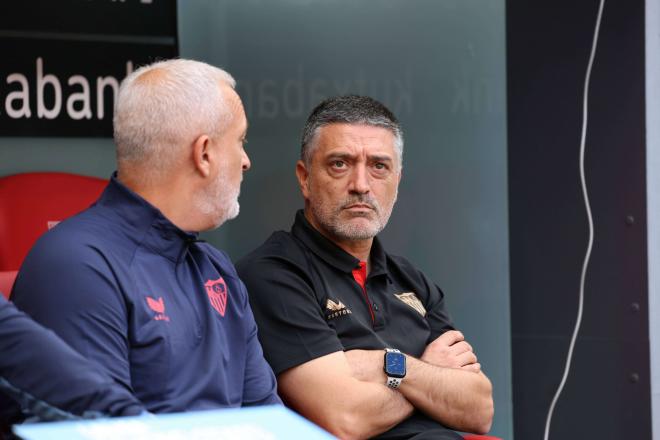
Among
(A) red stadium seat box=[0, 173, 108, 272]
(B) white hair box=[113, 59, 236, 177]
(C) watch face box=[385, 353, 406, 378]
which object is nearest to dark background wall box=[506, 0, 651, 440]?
(C) watch face box=[385, 353, 406, 378]

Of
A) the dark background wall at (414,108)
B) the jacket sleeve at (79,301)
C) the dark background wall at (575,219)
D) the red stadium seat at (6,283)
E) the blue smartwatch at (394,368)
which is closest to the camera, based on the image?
the jacket sleeve at (79,301)

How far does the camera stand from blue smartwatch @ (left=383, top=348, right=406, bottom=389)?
9.51 ft

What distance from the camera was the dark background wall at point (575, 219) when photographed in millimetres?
4023

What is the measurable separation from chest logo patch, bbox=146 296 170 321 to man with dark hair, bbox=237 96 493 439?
2.41 ft

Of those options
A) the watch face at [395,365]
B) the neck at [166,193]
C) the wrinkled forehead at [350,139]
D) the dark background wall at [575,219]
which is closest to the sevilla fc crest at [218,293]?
the neck at [166,193]

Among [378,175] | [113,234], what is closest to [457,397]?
[378,175]

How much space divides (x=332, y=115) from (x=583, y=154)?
133 cm

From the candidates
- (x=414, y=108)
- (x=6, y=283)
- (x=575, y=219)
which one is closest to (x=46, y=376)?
(x=6, y=283)

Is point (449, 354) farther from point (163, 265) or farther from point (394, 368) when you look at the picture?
point (163, 265)

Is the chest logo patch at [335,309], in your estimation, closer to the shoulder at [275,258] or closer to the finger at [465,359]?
the shoulder at [275,258]

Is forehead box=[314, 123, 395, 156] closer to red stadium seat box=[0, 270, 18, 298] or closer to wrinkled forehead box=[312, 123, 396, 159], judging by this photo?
wrinkled forehead box=[312, 123, 396, 159]

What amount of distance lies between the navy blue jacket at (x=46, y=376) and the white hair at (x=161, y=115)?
0.74 metres

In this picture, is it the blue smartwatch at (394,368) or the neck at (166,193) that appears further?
the blue smartwatch at (394,368)

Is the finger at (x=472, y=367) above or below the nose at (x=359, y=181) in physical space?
below
